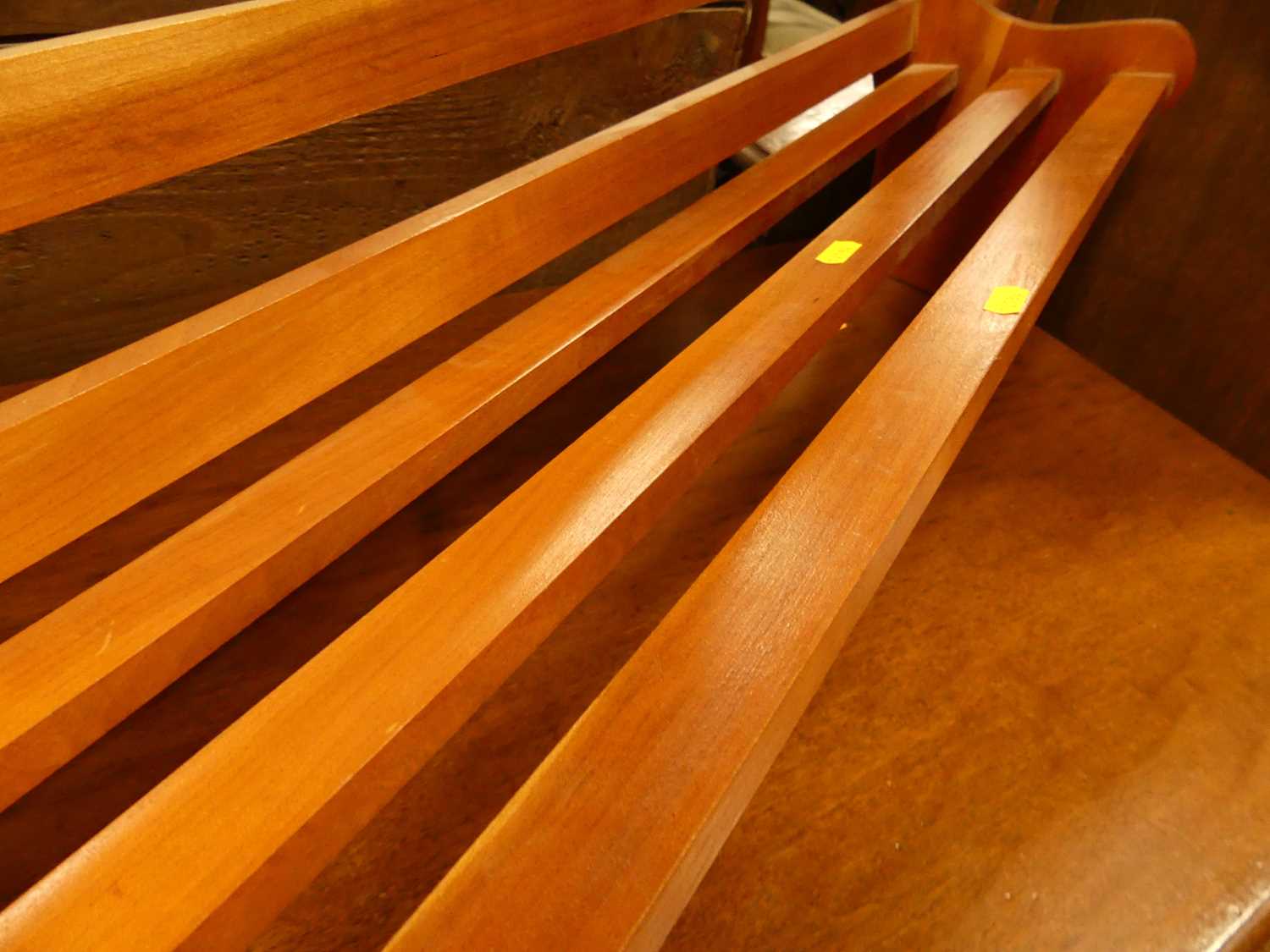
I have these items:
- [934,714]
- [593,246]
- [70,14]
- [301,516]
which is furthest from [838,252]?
[70,14]

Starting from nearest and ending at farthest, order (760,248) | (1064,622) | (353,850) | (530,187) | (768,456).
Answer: (353,850) → (530,187) → (1064,622) → (768,456) → (760,248)

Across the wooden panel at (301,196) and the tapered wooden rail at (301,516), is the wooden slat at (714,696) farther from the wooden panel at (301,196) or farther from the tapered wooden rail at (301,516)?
the wooden panel at (301,196)

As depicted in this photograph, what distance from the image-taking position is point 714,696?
431 millimetres

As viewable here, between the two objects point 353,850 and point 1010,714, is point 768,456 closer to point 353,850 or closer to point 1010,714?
point 1010,714

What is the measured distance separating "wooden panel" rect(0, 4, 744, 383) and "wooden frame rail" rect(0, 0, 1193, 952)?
387 millimetres

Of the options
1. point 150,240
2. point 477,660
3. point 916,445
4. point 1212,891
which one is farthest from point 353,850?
point 150,240

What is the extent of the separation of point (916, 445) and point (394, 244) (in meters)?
0.36

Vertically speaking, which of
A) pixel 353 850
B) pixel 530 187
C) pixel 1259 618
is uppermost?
pixel 530 187

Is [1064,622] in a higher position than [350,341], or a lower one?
lower

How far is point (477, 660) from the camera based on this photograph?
44cm

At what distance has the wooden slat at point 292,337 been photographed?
0.47 m

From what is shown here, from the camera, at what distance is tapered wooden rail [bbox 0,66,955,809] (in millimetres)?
442

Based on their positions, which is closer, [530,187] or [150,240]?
[530,187]

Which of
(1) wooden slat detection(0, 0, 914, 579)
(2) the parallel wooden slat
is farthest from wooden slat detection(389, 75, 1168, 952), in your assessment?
(2) the parallel wooden slat
